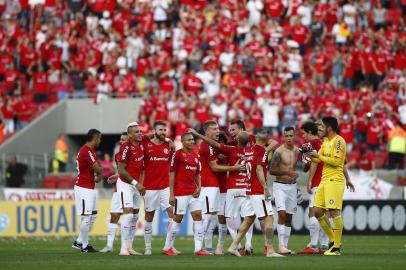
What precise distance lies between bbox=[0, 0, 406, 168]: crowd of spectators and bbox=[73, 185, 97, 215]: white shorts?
48.9 ft

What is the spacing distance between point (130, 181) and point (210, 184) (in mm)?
1617

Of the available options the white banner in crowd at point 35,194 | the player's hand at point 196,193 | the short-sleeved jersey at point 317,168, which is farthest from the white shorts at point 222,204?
the white banner in crowd at point 35,194

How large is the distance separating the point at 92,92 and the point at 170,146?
2121 centimetres

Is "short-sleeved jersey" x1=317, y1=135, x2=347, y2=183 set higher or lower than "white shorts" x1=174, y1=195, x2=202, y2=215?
higher

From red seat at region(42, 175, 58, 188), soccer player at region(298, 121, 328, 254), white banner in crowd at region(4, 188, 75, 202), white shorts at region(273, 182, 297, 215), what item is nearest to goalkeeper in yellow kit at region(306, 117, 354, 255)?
soccer player at region(298, 121, 328, 254)

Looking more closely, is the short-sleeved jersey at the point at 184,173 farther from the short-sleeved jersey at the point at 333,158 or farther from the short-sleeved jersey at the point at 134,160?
the short-sleeved jersey at the point at 333,158

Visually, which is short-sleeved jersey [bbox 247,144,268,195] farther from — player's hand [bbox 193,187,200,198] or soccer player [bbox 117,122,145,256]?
soccer player [bbox 117,122,145,256]

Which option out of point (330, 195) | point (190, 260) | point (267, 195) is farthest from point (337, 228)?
point (190, 260)

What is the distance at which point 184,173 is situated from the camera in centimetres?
2419

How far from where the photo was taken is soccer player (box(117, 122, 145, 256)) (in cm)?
2402

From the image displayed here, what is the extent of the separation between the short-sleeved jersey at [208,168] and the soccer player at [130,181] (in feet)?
4.05

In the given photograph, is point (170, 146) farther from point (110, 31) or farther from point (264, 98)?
point (110, 31)

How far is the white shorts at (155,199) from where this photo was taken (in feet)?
80.9

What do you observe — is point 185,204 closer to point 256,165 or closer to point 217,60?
point 256,165
